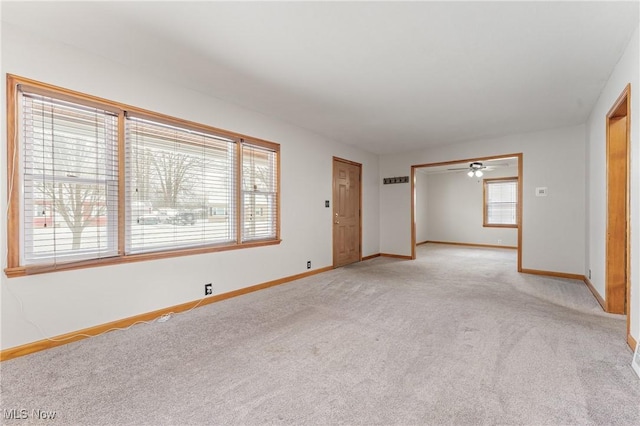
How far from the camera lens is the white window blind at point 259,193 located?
402cm

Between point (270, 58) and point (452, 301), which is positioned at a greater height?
point (270, 58)

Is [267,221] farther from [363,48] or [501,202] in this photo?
[501,202]

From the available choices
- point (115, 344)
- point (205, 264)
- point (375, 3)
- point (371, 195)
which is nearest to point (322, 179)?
point (371, 195)

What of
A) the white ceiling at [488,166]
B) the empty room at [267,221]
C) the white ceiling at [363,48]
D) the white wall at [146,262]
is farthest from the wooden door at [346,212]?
the white ceiling at [488,166]

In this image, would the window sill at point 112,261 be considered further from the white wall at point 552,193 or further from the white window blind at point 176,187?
the white wall at point 552,193

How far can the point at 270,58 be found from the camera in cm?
266

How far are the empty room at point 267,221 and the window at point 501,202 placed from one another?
12.7 feet

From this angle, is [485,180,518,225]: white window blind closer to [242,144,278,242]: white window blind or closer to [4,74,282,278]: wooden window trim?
[242,144,278,242]: white window blind

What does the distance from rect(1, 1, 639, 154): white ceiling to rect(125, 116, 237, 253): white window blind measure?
2.04 ft

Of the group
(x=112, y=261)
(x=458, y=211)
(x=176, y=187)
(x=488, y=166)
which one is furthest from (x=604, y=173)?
(x=458, y=211)

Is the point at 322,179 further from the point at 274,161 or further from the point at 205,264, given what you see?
the point at 205,264

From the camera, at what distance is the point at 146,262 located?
9.78ft

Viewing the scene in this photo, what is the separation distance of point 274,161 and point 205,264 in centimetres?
180

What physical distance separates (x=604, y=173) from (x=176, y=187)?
4874 mm
